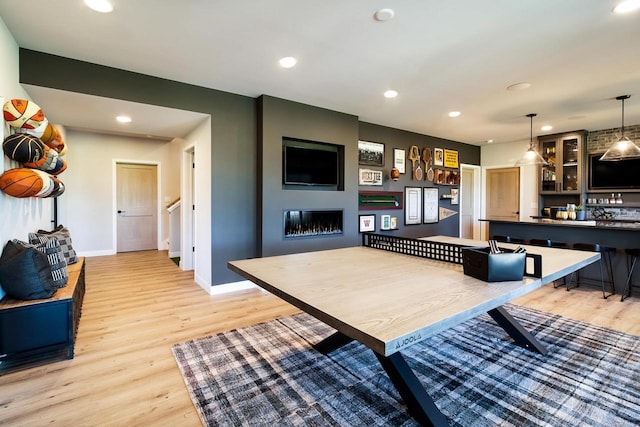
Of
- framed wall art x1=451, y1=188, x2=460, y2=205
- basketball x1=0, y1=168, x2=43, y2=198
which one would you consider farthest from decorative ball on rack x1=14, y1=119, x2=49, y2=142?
framed wall art x1=451, y1=188, x2=460, y2=205

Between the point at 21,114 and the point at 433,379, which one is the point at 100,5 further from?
the point at 433,379

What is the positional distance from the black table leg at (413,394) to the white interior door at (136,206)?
6.87 meters

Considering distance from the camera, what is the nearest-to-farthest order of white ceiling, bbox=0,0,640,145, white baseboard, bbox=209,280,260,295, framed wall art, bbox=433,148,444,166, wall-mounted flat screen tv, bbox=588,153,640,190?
white ceiling, bbox=0,0,640,145 → white baseboard, bbox=209,280,260,295 → wall-mounted flat screen tv, bbox=588,153,640,190 → framed wall art, bbox=433,148,444,166

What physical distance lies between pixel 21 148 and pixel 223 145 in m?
1.91

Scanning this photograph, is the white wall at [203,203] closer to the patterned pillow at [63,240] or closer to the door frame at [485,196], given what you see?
the patterned pillow at [63,240]

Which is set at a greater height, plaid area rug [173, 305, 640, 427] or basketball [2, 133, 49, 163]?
basketball [2, 133, 49, 163]

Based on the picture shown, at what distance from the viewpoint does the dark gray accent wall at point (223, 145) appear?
326cm

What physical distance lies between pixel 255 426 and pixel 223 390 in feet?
1.31

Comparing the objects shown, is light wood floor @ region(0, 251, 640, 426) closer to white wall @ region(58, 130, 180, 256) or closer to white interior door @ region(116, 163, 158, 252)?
white wall @ region(58, 130, 180, 256)

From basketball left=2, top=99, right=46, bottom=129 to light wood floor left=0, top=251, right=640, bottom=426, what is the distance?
179 cm

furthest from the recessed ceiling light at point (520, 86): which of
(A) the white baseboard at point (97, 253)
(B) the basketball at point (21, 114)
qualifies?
(A) the white baseboard at point (97, 253)

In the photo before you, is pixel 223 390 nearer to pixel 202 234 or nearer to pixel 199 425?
pixel 199 425

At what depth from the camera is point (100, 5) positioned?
84.6 inches

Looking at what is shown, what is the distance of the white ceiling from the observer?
2191 millimetres
